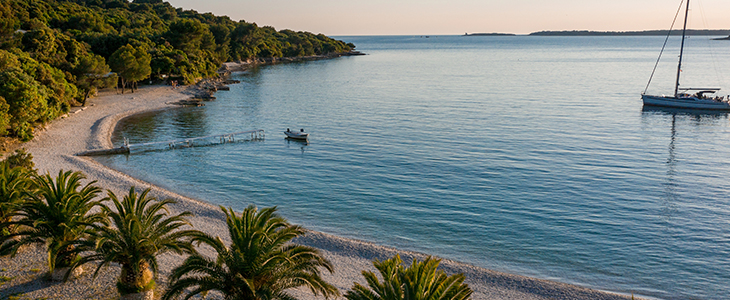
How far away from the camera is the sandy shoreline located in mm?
→ 18875

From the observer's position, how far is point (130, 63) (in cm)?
7312

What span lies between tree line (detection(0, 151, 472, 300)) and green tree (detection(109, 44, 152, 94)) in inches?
2228

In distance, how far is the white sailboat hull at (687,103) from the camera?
71062 millimetres

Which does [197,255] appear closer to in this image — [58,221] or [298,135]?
[58,221]

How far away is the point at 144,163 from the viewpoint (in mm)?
43938

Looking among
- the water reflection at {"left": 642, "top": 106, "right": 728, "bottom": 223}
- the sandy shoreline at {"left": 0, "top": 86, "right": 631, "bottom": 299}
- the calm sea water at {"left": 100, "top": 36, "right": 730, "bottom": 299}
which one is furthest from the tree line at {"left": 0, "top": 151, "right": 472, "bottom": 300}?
the water reflection at {"left": 642, "top": 106, "right": 728, "bottom": 223}

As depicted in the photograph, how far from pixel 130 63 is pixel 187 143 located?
96.1 ft

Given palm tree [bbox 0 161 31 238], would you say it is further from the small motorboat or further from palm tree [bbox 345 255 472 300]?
the small motorboat

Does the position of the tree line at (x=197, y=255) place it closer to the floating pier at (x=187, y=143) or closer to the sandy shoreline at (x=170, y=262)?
the sandy shoreline at (x=170, y=262)

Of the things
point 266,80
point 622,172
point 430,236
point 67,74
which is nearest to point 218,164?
point 430,236

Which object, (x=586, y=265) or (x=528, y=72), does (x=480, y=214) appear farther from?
(x=528, y=72)

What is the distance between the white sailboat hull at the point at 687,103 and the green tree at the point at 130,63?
79412 mm

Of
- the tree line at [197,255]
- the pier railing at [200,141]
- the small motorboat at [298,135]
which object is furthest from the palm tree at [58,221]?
the small motorboat at [298,135]

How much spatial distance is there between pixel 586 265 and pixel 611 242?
3695mm
